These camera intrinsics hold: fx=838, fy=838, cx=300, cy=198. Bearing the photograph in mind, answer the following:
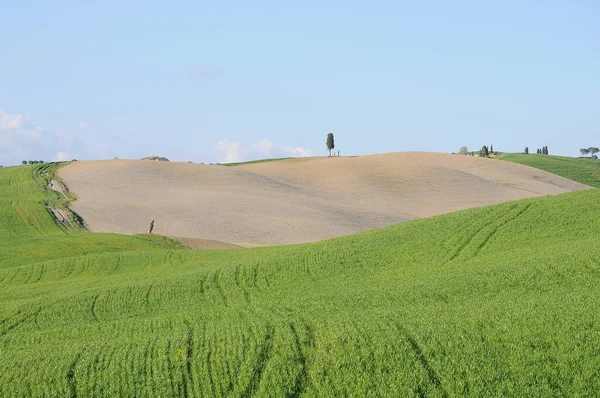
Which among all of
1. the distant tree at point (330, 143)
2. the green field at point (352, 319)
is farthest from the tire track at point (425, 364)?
the distant tree at point (330, 143)

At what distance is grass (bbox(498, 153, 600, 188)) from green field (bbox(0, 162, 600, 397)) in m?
76.3

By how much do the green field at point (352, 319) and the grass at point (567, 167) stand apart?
7630cm

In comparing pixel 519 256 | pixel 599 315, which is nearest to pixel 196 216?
pixel 519 256

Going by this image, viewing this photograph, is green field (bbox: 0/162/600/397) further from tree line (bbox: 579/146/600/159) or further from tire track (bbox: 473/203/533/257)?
tree line (bbox: 579/146/600/159)

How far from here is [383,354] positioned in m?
13.8

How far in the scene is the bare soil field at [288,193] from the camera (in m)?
53.6

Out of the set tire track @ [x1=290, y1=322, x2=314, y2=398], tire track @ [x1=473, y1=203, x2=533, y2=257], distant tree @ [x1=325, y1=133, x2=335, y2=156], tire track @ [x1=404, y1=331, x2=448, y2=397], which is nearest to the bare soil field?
distant tree @ [x1=325, y1=133, x2=335, y2=156]

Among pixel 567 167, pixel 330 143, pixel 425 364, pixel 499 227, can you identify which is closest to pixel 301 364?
pixel 425 364

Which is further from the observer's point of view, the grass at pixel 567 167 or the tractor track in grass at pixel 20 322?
the grass at pixel 567 167

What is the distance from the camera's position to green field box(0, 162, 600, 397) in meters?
13.4

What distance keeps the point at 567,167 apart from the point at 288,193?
5631 cm

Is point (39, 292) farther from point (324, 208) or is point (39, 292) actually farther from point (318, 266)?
point (324, 208)

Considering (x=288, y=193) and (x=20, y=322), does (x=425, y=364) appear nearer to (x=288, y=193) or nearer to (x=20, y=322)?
(x=20, y=322)

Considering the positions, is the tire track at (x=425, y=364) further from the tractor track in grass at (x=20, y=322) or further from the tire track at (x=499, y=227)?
the tire track at (x=499, y=227)
